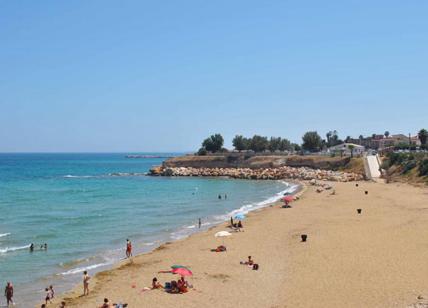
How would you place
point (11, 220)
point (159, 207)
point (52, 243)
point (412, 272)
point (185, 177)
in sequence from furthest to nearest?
point (185, 177) → point (159, 207) → point (11, 220) → point (52, 243) → point (412, 272)

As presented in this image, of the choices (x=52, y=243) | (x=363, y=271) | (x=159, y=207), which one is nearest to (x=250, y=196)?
(x=159, y=207)

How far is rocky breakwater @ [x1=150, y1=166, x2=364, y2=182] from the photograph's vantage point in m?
80.8

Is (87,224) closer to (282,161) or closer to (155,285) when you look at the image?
(155,285)

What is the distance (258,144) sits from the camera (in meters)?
133

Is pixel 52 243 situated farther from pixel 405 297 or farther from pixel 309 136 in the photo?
pixel 309 136

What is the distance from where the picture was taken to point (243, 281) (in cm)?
2219

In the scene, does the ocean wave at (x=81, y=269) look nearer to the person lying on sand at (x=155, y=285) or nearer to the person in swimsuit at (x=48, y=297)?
the person in swimsuit at (x=48, y=297)

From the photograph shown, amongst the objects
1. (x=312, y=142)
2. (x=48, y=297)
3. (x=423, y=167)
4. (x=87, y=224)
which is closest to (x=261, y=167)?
(x=312, y=142)

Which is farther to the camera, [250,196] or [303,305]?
[250,196]

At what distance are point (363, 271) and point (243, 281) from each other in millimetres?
5442

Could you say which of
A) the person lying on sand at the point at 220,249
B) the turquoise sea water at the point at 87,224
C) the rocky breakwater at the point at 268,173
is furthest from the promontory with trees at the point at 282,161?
the person lying on sand at the point at 220,249

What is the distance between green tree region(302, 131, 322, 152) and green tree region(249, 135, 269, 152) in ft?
43.8

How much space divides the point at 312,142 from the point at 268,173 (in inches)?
1177

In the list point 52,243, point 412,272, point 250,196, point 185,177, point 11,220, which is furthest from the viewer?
point 185,177
